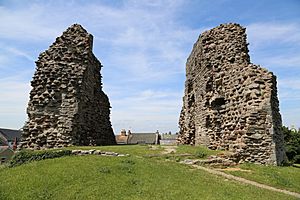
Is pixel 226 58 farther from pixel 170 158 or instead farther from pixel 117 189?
pixel 117 189

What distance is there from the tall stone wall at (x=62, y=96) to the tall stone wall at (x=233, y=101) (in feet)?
23.6

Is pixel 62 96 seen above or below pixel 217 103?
above

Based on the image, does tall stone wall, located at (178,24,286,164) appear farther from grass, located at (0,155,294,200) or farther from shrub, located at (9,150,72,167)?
shrub, located at (9,150,72,167)

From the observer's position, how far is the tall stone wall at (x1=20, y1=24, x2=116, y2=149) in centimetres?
1616

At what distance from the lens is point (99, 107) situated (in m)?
20.8

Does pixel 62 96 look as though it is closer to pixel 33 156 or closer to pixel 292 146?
pixel 33 156

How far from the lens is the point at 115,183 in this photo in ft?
27.3

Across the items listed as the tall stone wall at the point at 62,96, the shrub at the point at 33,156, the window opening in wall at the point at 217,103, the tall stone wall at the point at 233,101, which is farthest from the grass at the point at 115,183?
the window opening in wall at the point at 217,103

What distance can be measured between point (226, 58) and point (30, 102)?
11.5 meters

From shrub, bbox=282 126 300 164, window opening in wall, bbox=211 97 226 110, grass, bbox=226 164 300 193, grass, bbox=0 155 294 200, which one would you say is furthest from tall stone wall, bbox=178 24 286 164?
shrub, bbox=282 126 300 164

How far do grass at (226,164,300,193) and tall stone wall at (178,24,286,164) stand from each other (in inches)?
38.6

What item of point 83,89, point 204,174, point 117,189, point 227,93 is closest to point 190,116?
point 227,93

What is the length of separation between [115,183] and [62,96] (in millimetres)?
9573

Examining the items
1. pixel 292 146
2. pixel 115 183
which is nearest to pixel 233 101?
pixel 115 183
